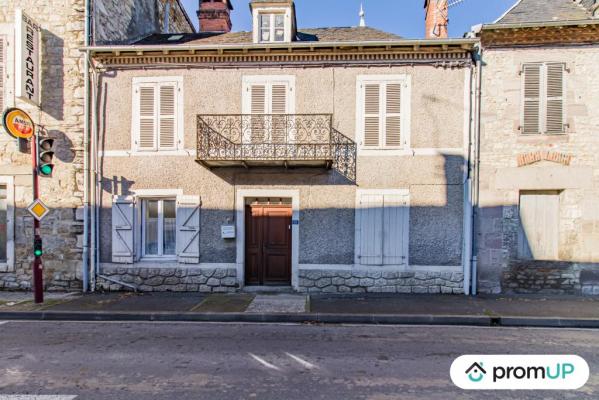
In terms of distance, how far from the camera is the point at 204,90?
8.39m

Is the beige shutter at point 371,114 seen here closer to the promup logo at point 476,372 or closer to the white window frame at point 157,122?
the white window frame at point 157,122

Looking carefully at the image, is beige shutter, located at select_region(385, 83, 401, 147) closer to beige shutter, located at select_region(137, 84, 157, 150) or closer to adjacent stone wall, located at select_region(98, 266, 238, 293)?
adjacent stone wall, located at select_region(98, 266, 238, 293)

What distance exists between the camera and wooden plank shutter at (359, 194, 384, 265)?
8.10 meters

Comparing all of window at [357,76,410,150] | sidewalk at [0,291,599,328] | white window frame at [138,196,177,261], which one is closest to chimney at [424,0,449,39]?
window at [357,76,410,150]

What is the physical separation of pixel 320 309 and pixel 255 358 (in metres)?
2.41

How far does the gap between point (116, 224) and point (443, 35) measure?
10901 millimetres

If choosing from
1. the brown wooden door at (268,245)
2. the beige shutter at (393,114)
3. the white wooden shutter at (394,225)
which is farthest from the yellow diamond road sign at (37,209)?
the beige shutter at (393,114)

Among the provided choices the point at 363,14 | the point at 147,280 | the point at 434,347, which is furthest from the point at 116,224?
the point at 363,14

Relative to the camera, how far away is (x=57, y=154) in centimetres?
845

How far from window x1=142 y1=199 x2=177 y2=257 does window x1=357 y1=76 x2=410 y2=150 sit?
5398 millimetres

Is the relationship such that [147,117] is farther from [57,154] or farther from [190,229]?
[190,229]

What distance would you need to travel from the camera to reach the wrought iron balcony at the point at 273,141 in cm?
793

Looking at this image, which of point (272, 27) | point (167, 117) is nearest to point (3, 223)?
point (167, 117)

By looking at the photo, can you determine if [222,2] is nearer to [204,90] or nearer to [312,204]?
[204,90]
